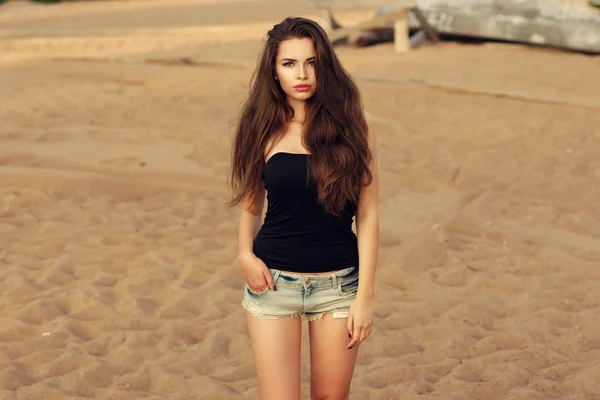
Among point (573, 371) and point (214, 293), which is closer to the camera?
point (573, 371)

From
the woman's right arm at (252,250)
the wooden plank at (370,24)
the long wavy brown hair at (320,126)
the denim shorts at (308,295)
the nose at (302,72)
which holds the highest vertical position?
the nose at (302,72)

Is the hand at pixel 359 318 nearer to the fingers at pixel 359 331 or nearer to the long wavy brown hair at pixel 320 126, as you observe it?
the fingers at pixel 359 331

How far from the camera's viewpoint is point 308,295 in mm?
3031

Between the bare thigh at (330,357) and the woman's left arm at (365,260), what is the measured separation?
0.04 m

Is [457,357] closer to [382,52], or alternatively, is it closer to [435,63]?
[435,63]

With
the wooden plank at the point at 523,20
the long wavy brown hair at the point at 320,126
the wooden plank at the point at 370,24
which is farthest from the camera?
the wooden plank at the point at 370,24

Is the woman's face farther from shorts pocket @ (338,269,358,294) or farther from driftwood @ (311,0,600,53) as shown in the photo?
driftwood @ (311,0,600,53)

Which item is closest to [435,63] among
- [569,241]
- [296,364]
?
[569,241]

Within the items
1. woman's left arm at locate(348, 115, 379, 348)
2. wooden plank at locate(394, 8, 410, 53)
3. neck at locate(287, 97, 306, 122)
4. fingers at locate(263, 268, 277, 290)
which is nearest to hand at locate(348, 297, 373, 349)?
woman's left arm at locate(348, 115, 379, 348)

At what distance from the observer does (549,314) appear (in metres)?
5.77

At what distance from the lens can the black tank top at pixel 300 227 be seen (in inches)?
119

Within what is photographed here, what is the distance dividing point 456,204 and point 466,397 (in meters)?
3.24

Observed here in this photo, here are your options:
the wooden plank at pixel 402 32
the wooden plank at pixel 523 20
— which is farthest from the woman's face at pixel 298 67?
the wooden plank at pixel 402 32

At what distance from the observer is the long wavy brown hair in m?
3.00
